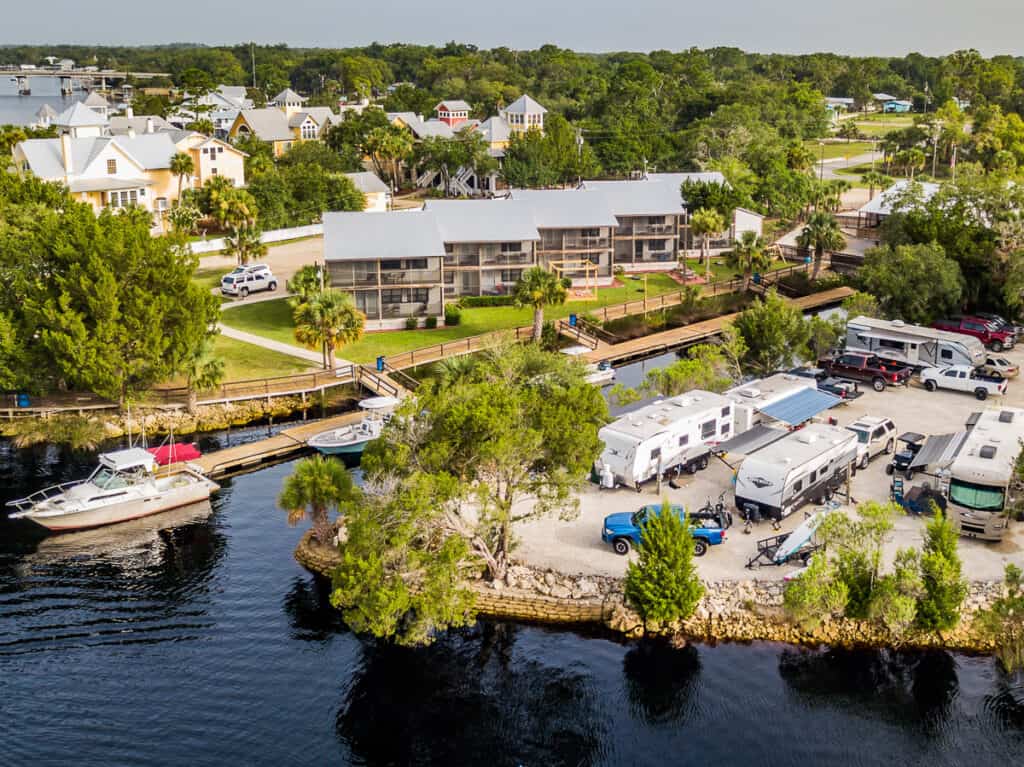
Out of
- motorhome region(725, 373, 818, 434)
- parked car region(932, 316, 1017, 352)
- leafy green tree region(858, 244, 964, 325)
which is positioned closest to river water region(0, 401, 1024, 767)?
motorhome region(725, 373, 818, 434)

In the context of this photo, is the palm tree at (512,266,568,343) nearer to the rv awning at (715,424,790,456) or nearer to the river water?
the rv awning at (715,424,790,456)

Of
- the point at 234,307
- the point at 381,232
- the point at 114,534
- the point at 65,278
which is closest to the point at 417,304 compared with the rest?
the point at 381,232

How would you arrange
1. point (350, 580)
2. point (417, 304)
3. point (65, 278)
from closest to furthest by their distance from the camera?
point (350, 580), point (65, 278), point (417, 304)

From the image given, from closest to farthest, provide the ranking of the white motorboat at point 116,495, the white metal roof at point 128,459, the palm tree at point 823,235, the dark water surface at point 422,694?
the dark water surface at point 422,694 < the white motorboat at point 116,495 < the white metal roof at point 128,459 < the palm tree at point 823,235

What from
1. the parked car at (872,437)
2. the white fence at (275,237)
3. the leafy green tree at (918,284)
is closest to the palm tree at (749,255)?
the leafy green tree at (918,284)

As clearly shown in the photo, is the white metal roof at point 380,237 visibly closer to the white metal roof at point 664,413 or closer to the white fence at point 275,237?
the white fence at point 275,237

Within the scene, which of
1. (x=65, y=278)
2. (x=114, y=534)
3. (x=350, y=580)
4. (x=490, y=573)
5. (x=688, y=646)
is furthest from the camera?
(x=65, y=278)

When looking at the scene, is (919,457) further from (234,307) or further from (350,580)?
(234,307)
